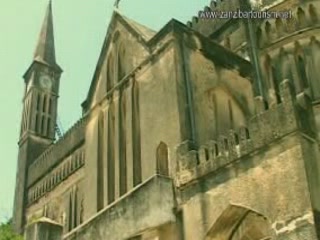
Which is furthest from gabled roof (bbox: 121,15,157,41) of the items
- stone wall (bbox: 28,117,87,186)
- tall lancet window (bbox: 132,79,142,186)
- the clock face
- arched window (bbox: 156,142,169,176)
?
the clock face

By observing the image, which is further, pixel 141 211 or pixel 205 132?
pixel 205 132

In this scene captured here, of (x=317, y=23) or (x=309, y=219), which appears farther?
(x=317, y=23)

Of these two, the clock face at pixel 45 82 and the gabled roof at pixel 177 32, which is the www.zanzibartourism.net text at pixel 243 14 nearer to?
the gabled roof at pixel 177 32

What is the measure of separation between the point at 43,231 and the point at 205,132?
4.68 metres

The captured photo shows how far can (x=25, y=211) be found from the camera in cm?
3303

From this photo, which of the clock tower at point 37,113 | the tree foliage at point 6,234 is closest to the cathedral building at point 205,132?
the tree foliage at point 6,234

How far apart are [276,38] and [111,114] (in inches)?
231

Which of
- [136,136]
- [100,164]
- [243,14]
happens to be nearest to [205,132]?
[136,136]

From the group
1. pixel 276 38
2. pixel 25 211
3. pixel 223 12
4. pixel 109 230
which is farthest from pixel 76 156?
pixel 109 230

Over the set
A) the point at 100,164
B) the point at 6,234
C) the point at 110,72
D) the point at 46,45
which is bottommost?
the point at 100,164

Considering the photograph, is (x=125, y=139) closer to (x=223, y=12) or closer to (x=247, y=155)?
(x=247, y=155)

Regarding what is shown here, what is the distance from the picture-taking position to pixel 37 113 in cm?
3600

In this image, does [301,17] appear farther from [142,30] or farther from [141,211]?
[141,211]

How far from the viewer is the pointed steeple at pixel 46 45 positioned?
38.2 m
